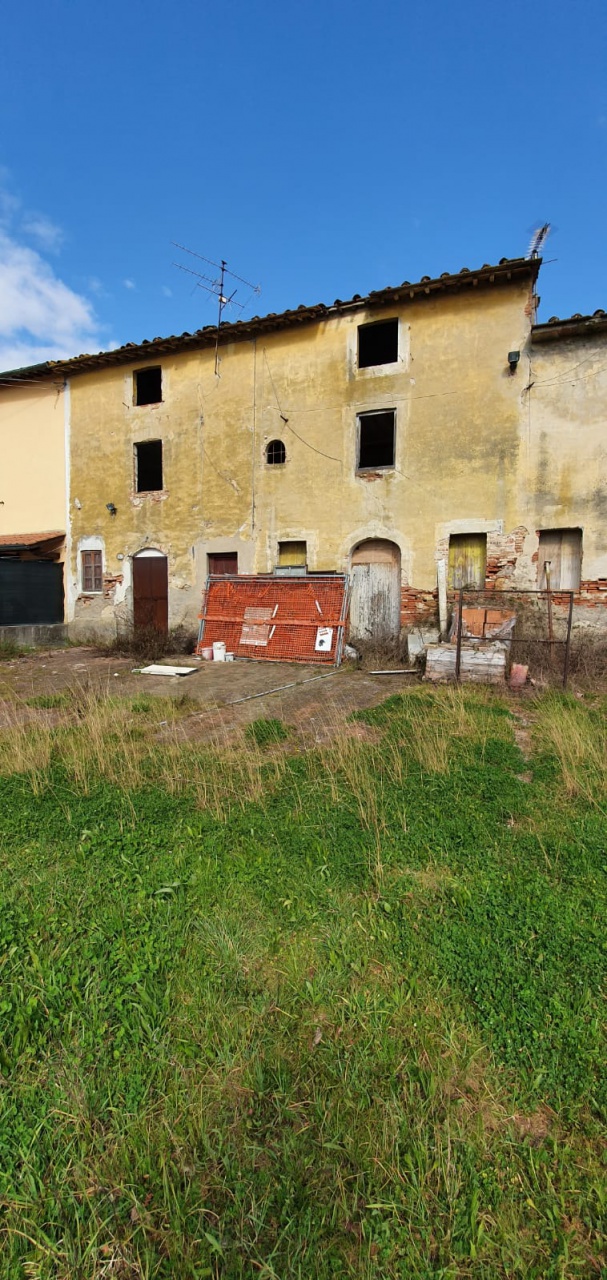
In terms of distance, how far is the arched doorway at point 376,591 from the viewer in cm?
1187

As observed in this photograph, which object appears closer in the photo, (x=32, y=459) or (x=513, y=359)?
(x=513, y=359)

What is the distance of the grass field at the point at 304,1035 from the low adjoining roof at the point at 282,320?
1073cm

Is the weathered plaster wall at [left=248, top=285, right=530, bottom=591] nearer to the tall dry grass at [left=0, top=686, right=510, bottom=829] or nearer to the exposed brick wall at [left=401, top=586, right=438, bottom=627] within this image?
the exposed brick wall at [left=401, top=586, right=438, bottom=627]

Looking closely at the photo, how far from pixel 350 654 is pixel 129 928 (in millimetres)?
8658

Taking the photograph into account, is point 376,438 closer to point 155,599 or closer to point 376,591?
point 376,591

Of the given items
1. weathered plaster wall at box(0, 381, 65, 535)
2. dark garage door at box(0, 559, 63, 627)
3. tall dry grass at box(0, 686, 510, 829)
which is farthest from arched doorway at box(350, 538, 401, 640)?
weathered plaster wall at box(0, 381, 65, 535)

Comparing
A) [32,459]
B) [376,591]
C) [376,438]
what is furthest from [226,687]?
[32,459]

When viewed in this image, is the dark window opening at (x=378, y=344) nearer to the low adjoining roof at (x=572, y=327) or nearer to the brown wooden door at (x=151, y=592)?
the low adjoining roof at (x=572, y=327)

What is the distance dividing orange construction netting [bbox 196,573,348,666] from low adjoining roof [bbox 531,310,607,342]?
20.0ft

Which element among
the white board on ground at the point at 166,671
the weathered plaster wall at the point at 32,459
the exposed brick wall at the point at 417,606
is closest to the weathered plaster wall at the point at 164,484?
the weathered plaster wall at the point at 32,459

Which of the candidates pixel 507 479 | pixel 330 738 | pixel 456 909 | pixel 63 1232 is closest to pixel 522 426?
pixel 507 479

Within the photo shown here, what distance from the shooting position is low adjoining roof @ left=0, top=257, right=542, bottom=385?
10219mm

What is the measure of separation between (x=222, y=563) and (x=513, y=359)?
797 cm

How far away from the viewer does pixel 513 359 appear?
407 inches
